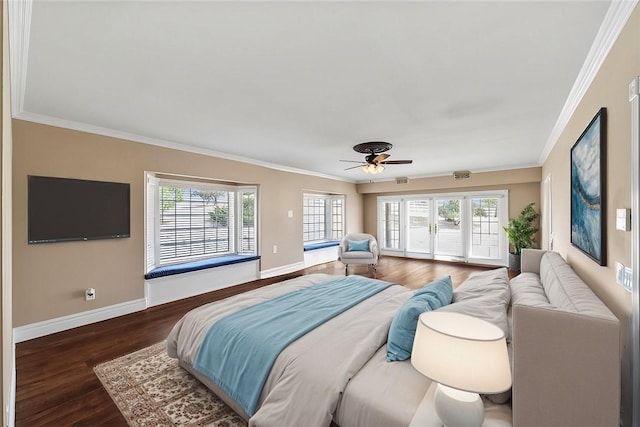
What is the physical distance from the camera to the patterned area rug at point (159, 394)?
1772 mm

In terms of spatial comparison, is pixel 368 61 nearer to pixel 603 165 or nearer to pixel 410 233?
pixel 603 165

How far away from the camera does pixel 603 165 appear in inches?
64.4

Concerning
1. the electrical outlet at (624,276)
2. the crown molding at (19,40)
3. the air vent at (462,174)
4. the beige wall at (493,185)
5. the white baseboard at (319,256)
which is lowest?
the white baseboard at (319,256)

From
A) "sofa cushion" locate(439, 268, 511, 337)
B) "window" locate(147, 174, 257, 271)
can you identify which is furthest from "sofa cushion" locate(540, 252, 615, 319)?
"window" locate(147, 174, 257, 271)

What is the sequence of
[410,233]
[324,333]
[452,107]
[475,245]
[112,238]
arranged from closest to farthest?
1. [324,333]
2. [452,107]
3. [112,238]
4. [475,245]
5. [410,233]

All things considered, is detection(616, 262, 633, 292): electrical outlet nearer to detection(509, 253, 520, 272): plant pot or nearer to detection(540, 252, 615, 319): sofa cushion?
detection(540, 252, 615, 319): sofa cushion

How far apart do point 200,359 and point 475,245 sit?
6.88 meters

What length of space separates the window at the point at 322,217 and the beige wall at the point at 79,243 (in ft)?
9.66

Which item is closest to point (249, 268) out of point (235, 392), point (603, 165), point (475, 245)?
point (235, 392)

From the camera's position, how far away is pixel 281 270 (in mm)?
5809

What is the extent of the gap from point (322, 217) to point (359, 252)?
2.03 metres

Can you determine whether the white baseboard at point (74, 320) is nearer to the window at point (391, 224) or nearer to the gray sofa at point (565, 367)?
the gray sofa at point (565, 367)

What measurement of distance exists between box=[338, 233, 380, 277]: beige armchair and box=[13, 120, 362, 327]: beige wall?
3.08 m

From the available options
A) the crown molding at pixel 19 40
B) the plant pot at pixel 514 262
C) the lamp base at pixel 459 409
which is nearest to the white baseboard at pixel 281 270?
the crown molding at pixel 19 40
